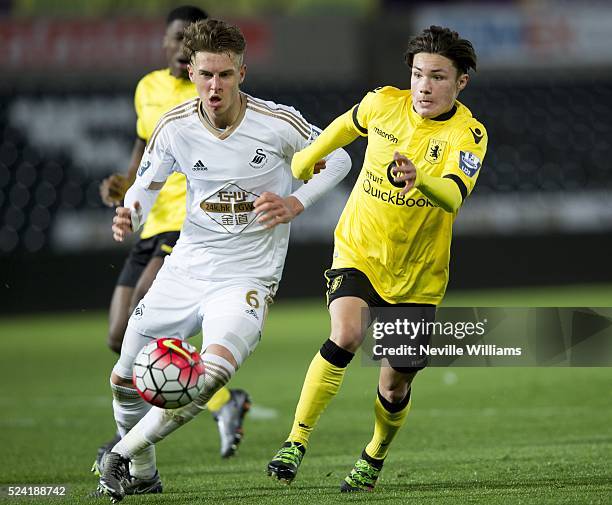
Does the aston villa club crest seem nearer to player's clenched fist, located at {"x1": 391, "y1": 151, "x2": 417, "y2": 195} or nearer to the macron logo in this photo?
player's clenched fist, located at {"x1": 391, "y1": 151, "x2": 417, "y2": 195}

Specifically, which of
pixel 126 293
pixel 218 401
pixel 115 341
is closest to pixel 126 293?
pixel 126 293

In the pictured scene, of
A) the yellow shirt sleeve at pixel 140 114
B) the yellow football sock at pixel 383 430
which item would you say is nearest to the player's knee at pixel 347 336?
the yellow football sock at pixel 383 430

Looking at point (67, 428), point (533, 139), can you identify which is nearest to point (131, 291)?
point (67, 428)

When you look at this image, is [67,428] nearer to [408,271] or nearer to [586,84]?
[408,271]

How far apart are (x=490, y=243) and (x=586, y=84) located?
2957mm

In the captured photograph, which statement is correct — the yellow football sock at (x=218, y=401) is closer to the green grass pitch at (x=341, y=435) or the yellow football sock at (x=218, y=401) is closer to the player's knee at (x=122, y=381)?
the green grass pitch at (x=341, y=435)

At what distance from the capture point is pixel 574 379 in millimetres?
9828

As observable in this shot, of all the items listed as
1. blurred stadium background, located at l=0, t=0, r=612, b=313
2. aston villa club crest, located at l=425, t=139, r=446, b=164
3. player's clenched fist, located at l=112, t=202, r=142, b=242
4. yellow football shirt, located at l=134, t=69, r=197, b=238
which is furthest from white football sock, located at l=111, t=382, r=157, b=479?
blurred stadium background, located at l=0, t=0, r=612, b=313

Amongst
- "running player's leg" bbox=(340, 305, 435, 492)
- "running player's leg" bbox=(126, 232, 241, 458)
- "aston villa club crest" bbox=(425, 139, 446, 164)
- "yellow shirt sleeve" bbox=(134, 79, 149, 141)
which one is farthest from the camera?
"yellow shirt sleeve" bbox=(134, 79, 149, 141)

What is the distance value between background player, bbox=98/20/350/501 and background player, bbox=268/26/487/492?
0.64ft

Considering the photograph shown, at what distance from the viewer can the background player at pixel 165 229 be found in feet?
23.2

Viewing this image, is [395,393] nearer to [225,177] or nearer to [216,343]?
[216,343]

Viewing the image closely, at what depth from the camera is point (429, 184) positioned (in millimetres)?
4926

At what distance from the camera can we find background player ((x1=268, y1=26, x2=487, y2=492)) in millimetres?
5414
